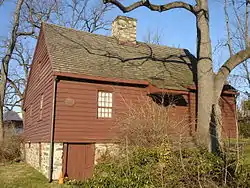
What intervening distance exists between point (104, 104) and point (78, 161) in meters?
2.91

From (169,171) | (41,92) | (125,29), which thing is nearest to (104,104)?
(41,92)

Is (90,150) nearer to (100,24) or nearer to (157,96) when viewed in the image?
(157,96)

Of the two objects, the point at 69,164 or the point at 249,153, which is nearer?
the point at 249,153

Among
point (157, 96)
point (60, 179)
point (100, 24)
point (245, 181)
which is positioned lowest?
point (60, 179)

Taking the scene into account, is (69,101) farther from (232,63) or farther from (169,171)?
(232,63)

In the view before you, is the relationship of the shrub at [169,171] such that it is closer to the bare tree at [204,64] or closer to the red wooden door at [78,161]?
the red wooden door at [78,161]

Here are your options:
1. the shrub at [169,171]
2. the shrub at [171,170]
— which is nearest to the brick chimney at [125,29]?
the shrub at [171,170]

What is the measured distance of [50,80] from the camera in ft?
47.8

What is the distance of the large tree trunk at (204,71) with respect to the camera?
14578mm

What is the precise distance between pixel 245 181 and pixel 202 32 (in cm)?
1013

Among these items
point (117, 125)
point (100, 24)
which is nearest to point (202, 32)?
point (117, 125)

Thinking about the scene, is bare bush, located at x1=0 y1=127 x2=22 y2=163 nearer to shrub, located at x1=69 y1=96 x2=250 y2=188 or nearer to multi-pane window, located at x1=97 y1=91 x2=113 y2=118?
multi-pane window, located at x1=97 y1=91 x2=113 y2=118

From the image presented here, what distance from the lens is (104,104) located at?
49.0ft

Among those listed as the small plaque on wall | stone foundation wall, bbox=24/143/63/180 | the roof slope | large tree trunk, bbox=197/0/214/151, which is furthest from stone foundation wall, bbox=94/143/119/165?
large tree trunk, bbox=197/0/214/151
